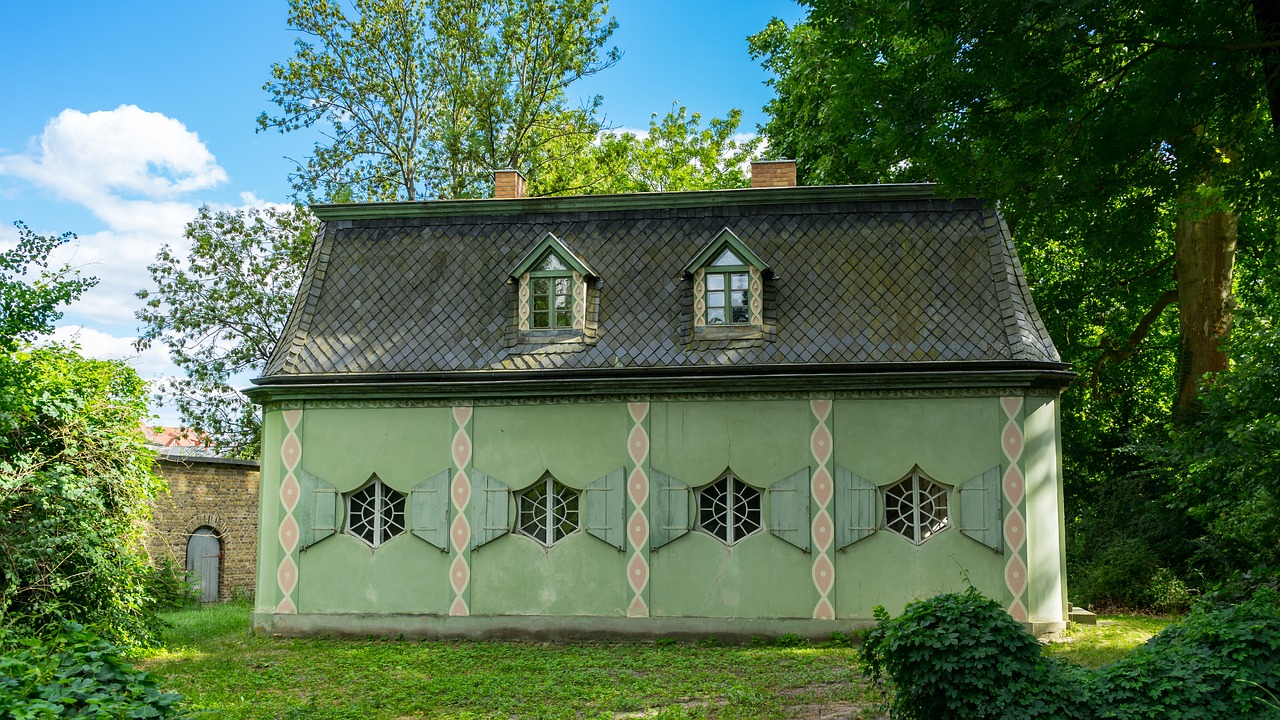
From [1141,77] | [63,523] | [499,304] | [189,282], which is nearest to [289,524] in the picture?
[63,523]

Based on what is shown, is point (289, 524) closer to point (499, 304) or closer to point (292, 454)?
point (292, 454)

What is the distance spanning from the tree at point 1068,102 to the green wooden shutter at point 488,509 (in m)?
6.93

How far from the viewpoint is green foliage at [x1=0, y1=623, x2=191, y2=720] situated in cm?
579

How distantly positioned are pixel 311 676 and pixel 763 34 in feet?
60.0

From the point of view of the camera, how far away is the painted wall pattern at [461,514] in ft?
45.8

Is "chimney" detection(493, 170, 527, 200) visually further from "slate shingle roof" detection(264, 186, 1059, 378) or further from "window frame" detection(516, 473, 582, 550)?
"window frame" detection(516, 473, 582, 550)

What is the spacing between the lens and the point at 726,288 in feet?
47.5

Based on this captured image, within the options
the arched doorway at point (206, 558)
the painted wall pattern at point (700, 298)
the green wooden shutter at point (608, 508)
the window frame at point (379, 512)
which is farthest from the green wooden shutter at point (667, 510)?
the arched doorway at point (206, 558)

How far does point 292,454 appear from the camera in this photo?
14.6 meters

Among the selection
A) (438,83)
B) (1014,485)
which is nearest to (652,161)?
(438,83)

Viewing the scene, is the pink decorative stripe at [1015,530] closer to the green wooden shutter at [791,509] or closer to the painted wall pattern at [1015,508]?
the painted wall pattern at [1015,508]

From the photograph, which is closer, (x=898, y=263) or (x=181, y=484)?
(x=898, y=263)

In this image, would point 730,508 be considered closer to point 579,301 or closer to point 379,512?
point 579,301

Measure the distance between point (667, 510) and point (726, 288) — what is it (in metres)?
3.19
